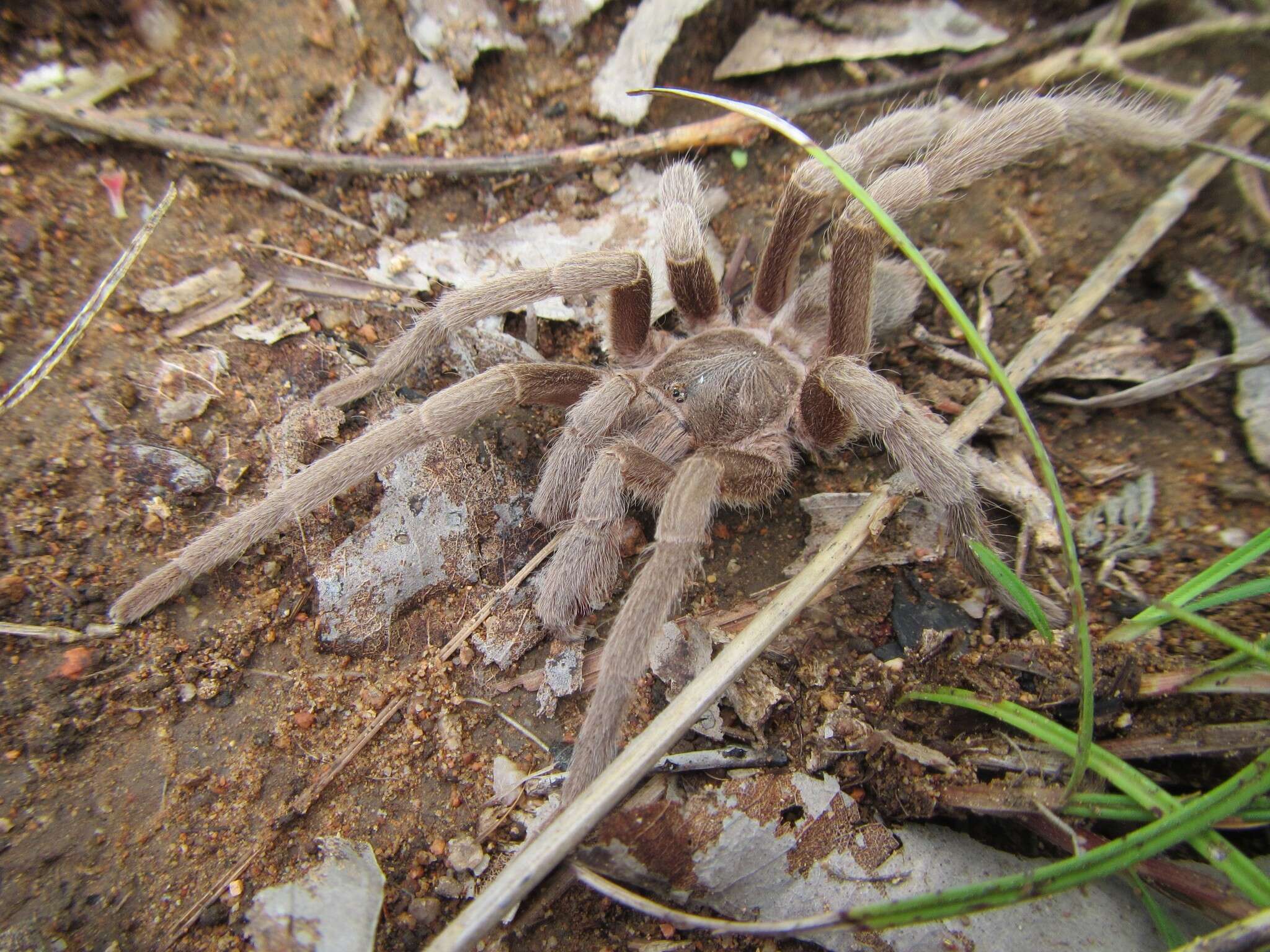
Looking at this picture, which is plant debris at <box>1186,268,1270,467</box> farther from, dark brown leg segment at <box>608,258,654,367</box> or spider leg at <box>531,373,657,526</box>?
spider leg at <box>531,373,657,526</box>

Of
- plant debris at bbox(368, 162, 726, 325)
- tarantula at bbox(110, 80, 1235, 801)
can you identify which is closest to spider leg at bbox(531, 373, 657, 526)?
tarantula at bbox(110, 80, 1235, 801)

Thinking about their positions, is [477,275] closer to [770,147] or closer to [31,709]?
[770,147]

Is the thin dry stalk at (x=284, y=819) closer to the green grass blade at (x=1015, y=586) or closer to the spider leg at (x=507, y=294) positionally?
the spider leg at (x=507, y=294)

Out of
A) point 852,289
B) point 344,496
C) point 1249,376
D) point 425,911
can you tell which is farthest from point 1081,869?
point 344,496

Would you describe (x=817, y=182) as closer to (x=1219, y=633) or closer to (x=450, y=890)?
(x=1219, y=633)

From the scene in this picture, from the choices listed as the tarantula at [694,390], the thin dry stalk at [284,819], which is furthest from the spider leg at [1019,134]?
the thin dry stalk at [284,819]
